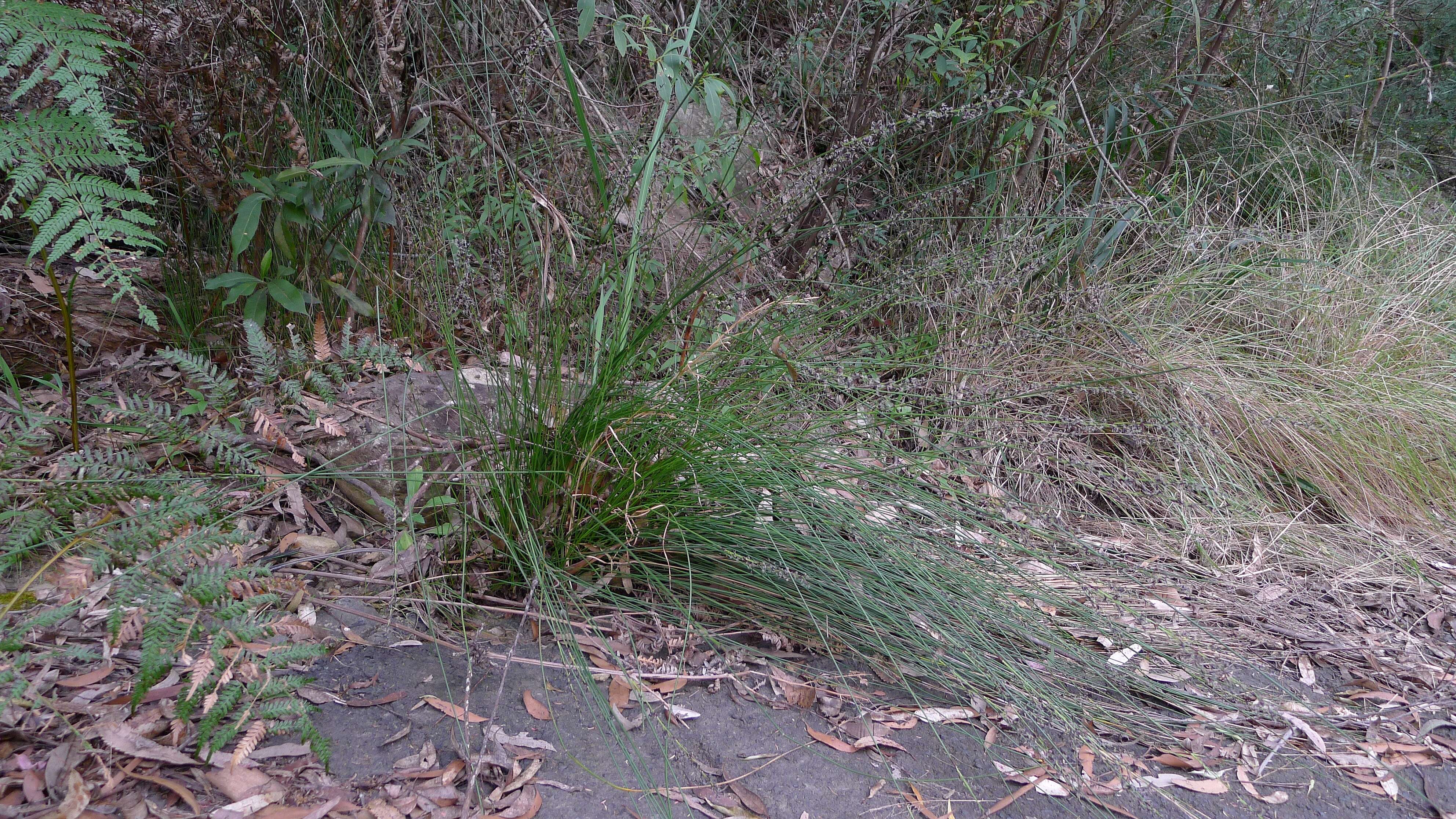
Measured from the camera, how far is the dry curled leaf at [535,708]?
171 cm

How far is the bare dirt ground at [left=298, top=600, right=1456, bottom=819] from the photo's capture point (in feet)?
5.11

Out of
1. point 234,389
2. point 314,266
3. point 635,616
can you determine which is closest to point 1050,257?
point 635,616

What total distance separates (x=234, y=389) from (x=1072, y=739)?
236 cm

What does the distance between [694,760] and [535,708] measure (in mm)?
346

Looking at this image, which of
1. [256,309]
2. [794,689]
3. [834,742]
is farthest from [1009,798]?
[256,309]

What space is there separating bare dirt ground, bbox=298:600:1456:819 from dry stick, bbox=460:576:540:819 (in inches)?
0.5

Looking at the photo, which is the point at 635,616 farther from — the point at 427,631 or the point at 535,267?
the point at 535,267

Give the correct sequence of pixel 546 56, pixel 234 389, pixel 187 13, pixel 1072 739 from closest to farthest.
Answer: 1. pixel 1072 739
2. pixel 187 13
3. pixel 234 389
4. pixel 546 56

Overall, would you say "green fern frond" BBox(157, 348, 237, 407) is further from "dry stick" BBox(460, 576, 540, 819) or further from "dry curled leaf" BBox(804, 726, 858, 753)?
"dry curled leaf" BBox(804, 726, 858, 753)

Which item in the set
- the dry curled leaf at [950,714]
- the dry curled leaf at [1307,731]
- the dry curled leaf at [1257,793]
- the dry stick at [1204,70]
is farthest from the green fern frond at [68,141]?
the dry stick at [1204,70]

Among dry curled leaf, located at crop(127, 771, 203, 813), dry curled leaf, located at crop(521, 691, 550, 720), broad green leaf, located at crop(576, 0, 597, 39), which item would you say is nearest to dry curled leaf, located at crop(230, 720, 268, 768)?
dry curled leaf, located at crop(127, 771, 203, 813)

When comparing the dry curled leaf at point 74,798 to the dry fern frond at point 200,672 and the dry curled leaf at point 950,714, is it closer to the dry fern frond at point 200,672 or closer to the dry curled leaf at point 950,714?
the dry fern frond at point 200,672

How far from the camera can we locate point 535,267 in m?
2.28

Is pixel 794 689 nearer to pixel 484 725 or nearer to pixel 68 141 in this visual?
pixel 484 725
